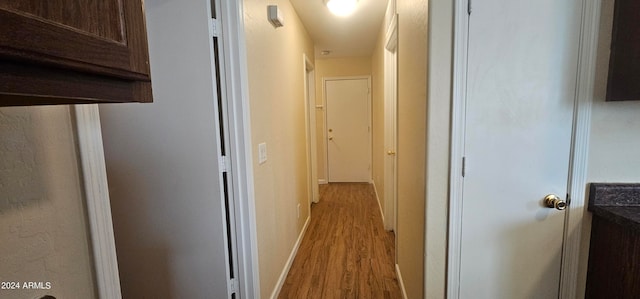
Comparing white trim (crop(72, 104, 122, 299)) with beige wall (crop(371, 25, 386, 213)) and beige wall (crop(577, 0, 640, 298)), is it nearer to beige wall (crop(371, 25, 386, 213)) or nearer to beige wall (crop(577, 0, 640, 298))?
beige wall (crop(577, 0, 640, 298))

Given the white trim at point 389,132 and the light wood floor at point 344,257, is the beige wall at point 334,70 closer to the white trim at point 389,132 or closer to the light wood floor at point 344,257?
the light wood floor at point 344,257

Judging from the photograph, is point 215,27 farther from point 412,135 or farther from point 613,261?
point 613,261

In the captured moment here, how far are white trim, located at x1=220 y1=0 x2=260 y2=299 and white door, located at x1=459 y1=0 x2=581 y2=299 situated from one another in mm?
1105

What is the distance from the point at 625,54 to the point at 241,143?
1753mm

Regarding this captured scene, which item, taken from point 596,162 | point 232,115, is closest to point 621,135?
point 596,162

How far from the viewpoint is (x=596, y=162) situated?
120cm

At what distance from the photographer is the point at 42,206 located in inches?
21.2

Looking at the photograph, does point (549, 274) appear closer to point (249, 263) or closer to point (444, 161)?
point (444, 161)

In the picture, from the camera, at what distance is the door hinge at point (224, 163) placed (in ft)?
4.70

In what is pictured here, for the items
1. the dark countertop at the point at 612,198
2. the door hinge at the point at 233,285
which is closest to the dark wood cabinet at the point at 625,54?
the dark countertop at the point at 612,198

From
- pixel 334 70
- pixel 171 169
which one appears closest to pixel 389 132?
pixel 171 169

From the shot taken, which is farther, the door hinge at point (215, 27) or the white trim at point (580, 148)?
the door hinge at point (215, 27)

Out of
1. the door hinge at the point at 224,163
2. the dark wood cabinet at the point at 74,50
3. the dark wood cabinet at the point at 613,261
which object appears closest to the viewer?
the dark wood cabinet at the point at 74,50

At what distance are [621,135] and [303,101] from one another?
251 cm
